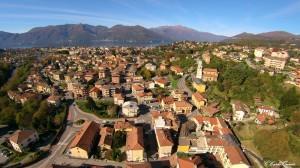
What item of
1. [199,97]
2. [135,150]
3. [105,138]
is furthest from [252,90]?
[105,138]

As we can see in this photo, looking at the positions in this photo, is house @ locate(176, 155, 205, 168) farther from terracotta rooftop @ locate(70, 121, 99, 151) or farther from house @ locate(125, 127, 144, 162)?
terracotta rooftop @ locate(70, 121, 99, 151)

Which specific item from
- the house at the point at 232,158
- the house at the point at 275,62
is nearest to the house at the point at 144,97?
the house at the point at 232,158

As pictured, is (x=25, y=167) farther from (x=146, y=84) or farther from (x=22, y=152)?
(x=146, y=84)

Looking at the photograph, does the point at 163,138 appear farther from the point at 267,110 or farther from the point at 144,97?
the point at 267,110

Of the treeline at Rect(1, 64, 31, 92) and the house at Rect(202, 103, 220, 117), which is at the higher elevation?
the treeline at Rect(1, 64, 31, 92)

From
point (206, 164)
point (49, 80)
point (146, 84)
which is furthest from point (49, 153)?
point (49, 80)

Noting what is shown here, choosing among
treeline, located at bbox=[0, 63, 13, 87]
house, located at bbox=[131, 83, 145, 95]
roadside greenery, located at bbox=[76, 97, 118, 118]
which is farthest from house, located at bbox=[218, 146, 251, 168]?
treeline, located at bbox=[0, 63, 13, 87]
